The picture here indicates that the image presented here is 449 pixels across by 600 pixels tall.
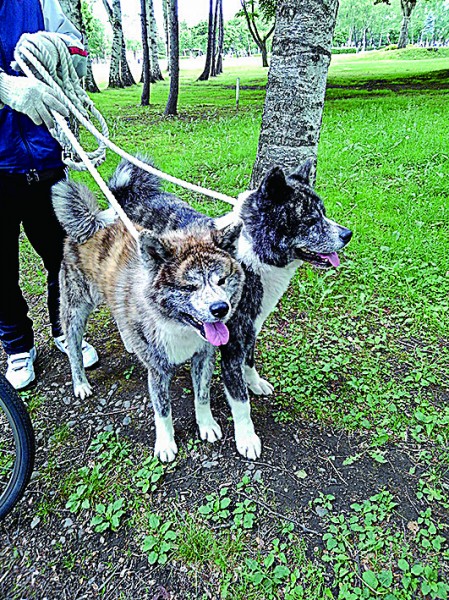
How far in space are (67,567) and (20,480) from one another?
0.51 metres

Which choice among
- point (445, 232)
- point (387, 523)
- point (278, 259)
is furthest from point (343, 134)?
point (387, 523)

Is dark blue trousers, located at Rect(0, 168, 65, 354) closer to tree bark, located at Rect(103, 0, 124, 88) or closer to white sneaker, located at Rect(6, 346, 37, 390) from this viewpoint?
white sneaker, located at Rect(6, 346, 37, 390)

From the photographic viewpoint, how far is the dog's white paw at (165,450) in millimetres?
A: 2762

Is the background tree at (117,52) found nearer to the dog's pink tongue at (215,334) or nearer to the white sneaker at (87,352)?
the white sneaker at (87,352)

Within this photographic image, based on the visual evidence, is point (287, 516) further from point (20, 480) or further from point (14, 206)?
point (14, 206)

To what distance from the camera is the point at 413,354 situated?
3547 millimetres

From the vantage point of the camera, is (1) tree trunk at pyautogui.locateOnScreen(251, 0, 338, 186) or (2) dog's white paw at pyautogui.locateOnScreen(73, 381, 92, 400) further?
(1) tree trunk at pyautogui.locateOnScreen(251, 0, 338, 186)

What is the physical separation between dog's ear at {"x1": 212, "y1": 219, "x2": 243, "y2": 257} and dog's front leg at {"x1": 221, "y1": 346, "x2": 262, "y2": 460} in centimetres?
69

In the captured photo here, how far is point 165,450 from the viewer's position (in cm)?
278

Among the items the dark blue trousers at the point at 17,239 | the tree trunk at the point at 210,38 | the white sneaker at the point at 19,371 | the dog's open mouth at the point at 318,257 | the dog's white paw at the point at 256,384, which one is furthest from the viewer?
the tree trunk at the point at 210,38

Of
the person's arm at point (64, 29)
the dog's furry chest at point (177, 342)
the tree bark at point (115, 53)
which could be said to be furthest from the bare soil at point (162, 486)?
the tree bark at point (115, 53)

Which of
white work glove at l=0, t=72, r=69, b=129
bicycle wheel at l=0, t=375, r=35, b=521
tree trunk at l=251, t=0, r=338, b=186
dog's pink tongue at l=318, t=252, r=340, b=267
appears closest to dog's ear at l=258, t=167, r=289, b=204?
dog's pink tongue at l=318, t=252, r=340, b=267

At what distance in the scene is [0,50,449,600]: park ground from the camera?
7.20ft

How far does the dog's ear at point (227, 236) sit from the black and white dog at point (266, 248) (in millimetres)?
141
